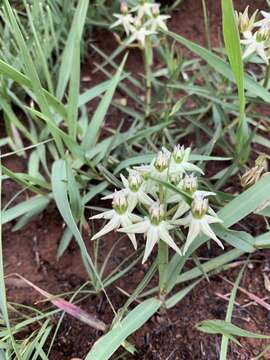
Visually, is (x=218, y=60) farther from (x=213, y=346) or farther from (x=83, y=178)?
(x=213, y=346)

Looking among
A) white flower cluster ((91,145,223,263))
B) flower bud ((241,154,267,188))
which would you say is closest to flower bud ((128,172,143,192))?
white flower cluster ((91,145,223,263))

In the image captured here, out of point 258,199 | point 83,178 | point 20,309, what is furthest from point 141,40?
point 20,309

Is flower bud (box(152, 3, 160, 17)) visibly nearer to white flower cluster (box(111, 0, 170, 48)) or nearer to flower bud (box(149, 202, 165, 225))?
white flower cluster (box(111, 0, 170, 48))

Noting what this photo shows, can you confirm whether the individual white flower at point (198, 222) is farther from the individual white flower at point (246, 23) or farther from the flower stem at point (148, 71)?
the flower stem at point (148, 71)

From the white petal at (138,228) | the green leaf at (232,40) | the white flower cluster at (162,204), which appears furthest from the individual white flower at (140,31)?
the white petal at (138,228)

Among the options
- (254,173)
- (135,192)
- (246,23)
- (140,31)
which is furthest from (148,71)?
(135,192)

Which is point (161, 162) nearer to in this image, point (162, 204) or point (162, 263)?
point (162, 204)
